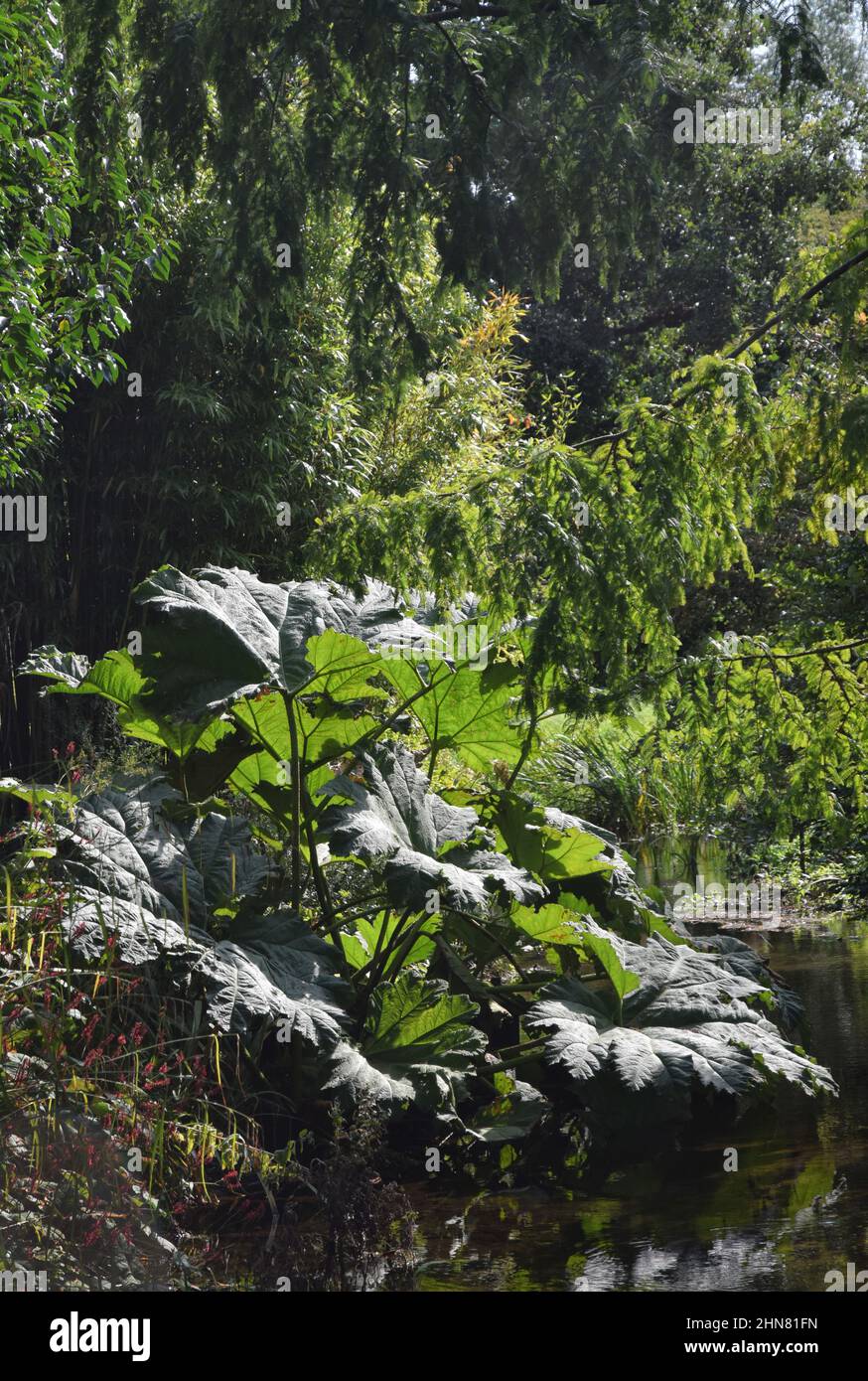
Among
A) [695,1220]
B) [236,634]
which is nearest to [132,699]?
[236,634]

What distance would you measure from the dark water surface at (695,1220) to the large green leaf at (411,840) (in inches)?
29.4

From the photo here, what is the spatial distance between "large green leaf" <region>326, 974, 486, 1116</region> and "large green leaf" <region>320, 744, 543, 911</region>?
267mm

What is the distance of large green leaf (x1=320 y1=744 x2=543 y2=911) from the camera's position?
3.31 m

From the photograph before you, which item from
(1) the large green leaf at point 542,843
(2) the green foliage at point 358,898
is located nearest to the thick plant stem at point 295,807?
(2) the green foliage at point 358,898

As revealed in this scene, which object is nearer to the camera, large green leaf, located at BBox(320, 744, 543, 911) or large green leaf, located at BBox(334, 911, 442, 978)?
large green leaf, located at BBox(320, 744, 543, 911)

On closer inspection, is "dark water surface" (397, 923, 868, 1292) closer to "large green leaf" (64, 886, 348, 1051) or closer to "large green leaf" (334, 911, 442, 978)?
"large green leaf" (64, 886, 348, 1051)

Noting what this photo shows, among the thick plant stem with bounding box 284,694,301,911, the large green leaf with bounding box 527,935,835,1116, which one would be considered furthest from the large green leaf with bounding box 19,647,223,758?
the large green leaf with bounding box 527,935,835,1116

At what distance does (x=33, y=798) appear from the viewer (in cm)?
356

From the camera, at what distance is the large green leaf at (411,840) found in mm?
3314

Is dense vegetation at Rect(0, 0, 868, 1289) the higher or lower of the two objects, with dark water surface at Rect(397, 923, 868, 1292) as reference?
higher

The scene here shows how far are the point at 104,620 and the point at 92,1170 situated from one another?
649 cm

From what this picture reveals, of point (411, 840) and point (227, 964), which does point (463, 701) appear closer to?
point (411, 840)

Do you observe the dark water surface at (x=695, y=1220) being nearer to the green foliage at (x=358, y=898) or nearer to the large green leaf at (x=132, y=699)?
the green foliage at (x=358, y=898)
